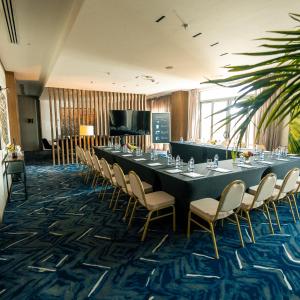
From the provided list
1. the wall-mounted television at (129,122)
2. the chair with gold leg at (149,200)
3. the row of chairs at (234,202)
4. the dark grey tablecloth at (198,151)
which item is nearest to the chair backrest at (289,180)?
the row of chairs at (234,202)

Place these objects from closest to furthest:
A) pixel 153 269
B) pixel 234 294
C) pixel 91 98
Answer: pixel 234 294 → pixel 153 269 → pixel 91 98

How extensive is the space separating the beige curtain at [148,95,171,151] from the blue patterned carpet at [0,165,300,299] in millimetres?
8032

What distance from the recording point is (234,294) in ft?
6.38

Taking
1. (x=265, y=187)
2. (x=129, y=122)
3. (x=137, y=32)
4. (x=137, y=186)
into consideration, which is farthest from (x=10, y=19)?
(x=129, y=122)

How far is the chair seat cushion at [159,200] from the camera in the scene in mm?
2800

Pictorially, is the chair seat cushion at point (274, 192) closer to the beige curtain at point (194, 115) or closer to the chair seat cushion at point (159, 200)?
the chair seat cushion at point (159, 200)

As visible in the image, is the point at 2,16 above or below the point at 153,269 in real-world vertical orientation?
above

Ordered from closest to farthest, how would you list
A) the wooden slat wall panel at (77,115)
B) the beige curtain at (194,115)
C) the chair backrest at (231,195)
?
the chair backrest at (231,195)
the wooden slat wall panel at (77,115)
the beige curtain at (194,115)

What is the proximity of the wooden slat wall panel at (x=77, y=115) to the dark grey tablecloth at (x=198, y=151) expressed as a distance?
2962mm

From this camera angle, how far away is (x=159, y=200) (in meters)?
2.92

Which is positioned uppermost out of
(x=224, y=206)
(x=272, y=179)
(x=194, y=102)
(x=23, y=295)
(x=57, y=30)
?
(x=57, y=30)

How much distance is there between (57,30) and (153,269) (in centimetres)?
399

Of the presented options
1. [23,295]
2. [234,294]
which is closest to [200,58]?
[234,294]

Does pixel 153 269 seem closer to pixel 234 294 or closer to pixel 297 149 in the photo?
pixel 234 294
